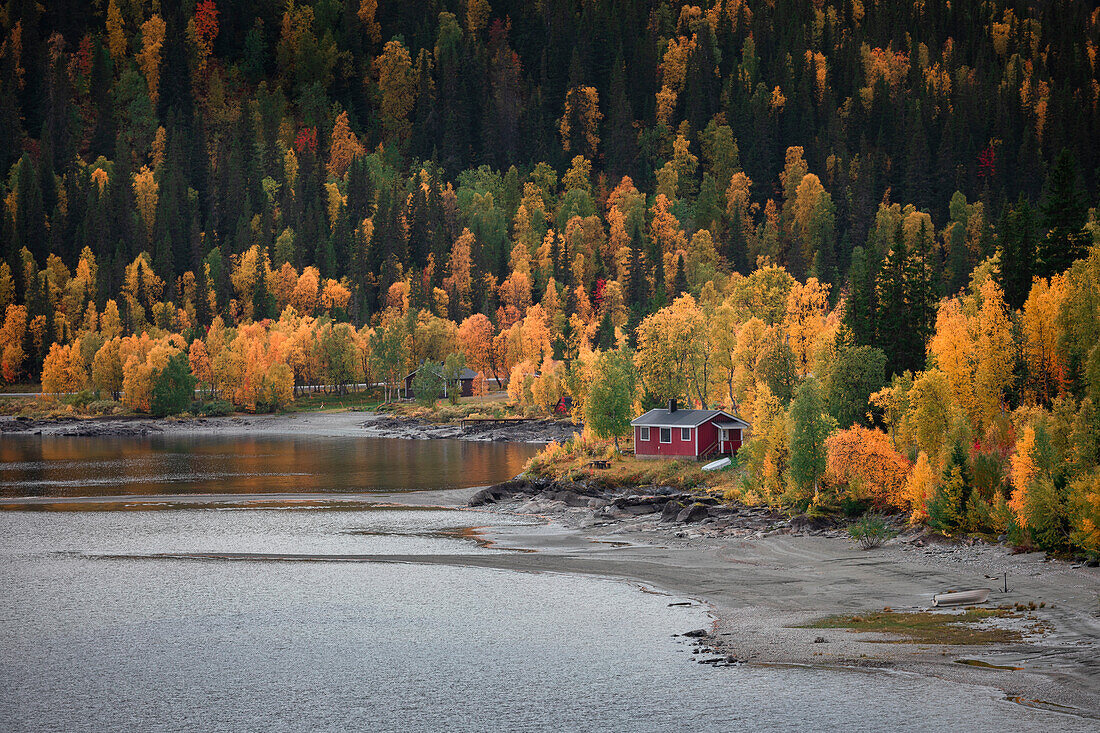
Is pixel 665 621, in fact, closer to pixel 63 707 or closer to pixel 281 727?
pixel 281 727

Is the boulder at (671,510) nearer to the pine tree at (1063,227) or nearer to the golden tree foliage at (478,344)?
the pine tree at (1063,227)

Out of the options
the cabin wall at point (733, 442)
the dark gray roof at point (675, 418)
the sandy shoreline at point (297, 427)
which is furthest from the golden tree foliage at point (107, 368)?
the cabin wall at point (733, 442)

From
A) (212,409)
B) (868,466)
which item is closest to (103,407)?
(212,409)

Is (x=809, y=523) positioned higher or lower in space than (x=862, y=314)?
lower

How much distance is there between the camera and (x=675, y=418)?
81188 mm

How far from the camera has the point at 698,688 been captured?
34781 millimetres

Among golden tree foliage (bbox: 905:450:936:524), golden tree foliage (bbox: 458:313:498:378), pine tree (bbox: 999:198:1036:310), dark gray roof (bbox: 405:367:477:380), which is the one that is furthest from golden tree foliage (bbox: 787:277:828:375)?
golden tree foliage (bbox: 458:313:498:378)

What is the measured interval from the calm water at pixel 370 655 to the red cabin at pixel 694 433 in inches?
875

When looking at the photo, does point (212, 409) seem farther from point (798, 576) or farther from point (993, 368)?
point (798, 576)

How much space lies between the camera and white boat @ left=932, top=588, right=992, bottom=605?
136ft

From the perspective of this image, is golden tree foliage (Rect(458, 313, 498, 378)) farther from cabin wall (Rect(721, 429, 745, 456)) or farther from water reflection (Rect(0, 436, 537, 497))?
cabin wall (Rect(721, 429, 745, 456))

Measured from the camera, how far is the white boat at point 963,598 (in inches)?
1626

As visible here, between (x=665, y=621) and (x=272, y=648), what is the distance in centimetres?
1602

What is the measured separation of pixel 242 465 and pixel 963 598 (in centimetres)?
8088
